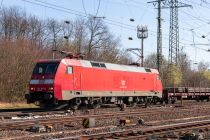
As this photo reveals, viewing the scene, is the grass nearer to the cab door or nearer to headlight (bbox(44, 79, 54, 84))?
the cab door

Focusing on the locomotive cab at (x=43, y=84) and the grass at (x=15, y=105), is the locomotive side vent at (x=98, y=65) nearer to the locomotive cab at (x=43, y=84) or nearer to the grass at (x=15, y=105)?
the locomotive cab at (x=43, y=84)

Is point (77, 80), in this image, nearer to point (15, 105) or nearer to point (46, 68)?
point (46, 68)

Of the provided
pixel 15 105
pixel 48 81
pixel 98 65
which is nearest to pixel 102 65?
pixel 98 65

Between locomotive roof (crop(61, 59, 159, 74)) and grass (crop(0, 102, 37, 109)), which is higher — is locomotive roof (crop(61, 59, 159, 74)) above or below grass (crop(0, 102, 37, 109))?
above

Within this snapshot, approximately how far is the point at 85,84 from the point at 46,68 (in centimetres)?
289

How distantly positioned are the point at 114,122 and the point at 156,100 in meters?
18.1

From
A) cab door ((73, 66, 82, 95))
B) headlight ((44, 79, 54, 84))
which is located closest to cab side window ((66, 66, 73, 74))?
cab door ((73, 66, 82, 95))

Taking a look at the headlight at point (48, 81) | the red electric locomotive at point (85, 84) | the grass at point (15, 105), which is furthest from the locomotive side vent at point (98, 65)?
the grass at point (15, 105)

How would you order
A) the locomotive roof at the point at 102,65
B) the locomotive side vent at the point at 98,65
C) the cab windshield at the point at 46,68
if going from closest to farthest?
the cab windshield at the point at 46,68 < the locomotive roof at the point at 102,65 < the locomotive side vent at the point at 98,65

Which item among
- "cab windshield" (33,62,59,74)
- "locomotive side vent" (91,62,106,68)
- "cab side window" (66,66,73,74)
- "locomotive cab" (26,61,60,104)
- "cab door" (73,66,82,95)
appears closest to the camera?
A: "locomotive cab" (26,61,60,104)

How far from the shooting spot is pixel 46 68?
985 inches

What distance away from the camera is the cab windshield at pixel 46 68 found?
80.8 ft

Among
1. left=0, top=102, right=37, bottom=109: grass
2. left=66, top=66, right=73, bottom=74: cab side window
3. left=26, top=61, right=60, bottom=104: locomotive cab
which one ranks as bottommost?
left=0, top=102, right=37, bottom=109: grass

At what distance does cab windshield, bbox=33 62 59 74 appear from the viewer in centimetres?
2464
